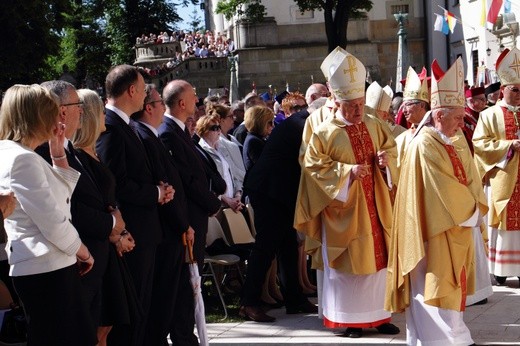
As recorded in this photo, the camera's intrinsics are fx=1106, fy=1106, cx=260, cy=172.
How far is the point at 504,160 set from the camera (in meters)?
11.4

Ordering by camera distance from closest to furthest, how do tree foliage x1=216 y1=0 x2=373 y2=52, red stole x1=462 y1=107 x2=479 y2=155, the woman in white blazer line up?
the woman in white blazer < red stole x1=462 y1=107 x2=479 y2=155 < tree foliage x1=216 y1=0 x2=373 y2=52

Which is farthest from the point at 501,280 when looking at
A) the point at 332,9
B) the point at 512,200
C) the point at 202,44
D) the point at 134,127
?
the point at 202,44

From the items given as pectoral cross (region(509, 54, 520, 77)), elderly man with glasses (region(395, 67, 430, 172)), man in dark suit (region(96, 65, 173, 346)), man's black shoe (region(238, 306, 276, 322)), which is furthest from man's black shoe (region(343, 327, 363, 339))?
pectoral cross (region(509, 54, 520, 77))

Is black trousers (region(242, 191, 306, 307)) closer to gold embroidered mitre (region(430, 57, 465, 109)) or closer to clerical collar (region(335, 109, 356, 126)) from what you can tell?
clerical collar (region(335, 109, 356, 126))

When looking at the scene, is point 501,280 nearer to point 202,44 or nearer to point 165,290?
point 165,290

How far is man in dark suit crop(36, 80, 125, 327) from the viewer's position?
6480 millimetres

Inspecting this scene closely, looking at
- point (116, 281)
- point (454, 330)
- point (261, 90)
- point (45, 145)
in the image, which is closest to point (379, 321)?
point (454, 330)

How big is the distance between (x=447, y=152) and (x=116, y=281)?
8.80 feet

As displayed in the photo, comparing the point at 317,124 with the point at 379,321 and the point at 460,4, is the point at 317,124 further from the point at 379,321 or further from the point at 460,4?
the point at 460,4

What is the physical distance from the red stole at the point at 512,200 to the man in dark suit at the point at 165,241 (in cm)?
454

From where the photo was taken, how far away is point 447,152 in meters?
8.06

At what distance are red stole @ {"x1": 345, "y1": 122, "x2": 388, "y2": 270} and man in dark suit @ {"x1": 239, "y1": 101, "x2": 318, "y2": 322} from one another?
2.86 feet

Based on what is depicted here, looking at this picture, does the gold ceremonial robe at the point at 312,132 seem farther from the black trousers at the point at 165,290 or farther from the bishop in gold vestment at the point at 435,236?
the black trousers at the point at 165,290

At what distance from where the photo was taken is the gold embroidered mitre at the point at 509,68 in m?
11.2
